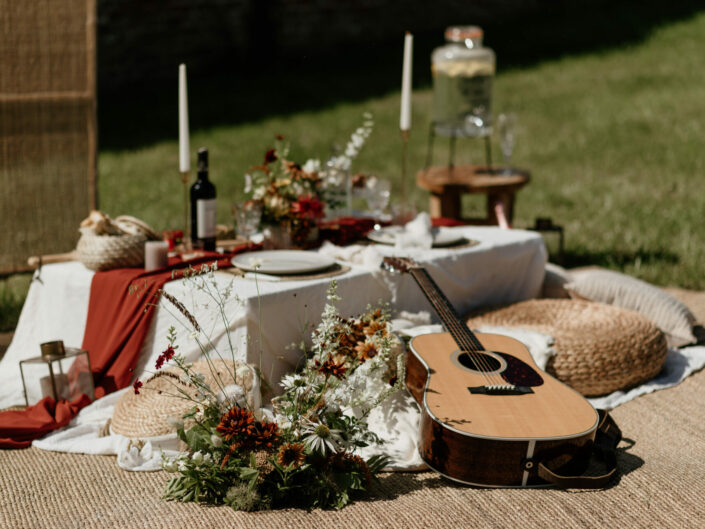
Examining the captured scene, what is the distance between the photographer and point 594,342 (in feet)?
11.8

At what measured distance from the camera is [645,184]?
7871mm

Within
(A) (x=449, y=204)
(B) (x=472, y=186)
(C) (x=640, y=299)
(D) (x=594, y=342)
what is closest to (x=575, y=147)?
(A) (x=449, y=204)

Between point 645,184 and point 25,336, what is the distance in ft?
19.3

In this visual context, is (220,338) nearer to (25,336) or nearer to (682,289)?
(25,336)

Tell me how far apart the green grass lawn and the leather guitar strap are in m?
2.63

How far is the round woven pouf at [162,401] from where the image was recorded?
9.71ft

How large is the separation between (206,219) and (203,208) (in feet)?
0.18

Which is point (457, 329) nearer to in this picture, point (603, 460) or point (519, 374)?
point (519, 374)

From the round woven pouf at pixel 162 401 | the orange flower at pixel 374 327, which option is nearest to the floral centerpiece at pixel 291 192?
the round woven pouf at pixel 162 401

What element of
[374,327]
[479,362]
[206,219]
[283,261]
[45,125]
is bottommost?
[479,362]

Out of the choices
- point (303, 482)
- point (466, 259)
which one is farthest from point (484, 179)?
point (303, 482)

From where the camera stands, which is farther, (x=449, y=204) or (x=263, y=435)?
(x=449, y=204)

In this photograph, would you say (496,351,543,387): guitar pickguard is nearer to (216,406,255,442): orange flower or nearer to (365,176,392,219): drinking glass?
(216,406,255,442): orange flower

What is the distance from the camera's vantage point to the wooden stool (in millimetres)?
5008
